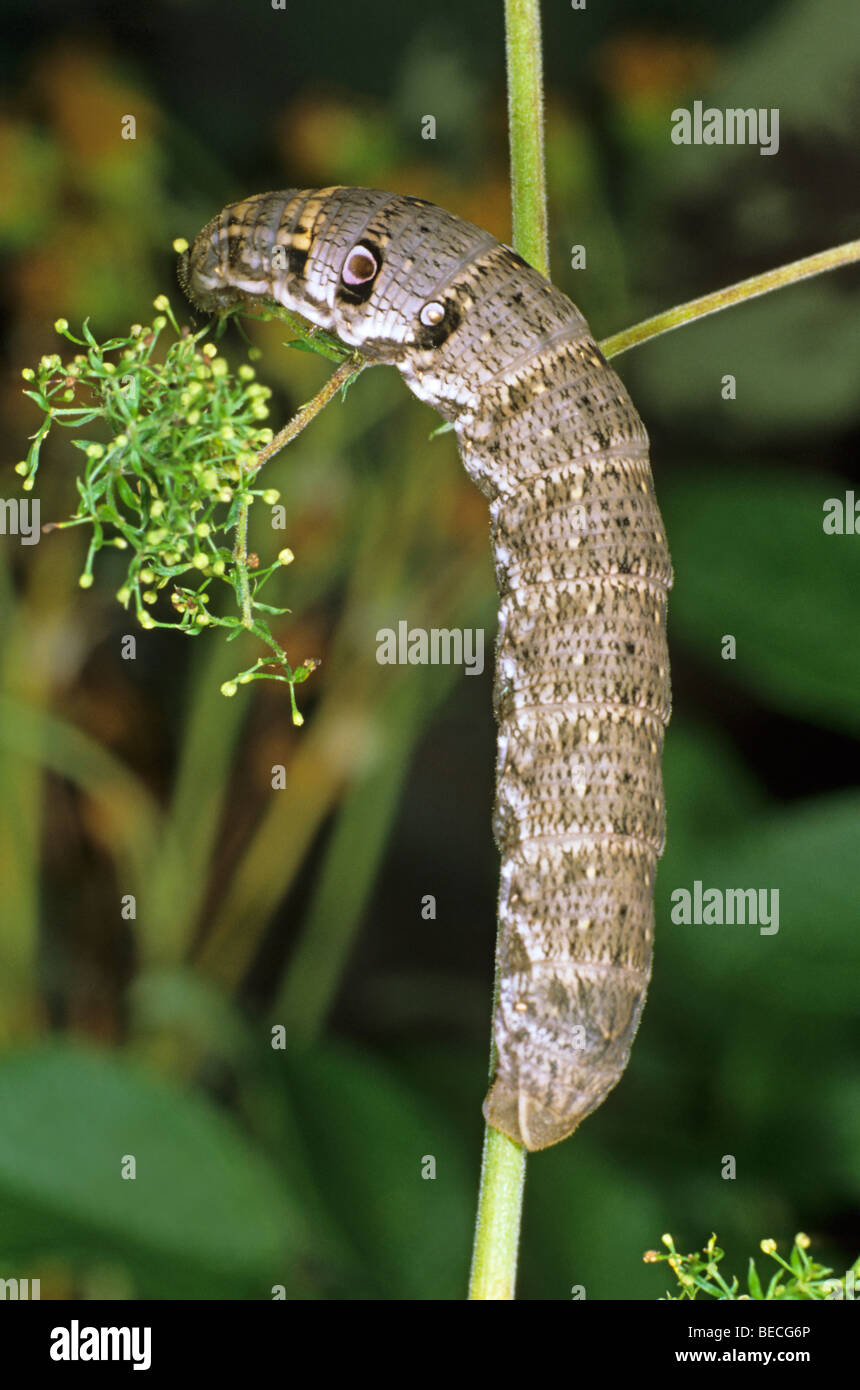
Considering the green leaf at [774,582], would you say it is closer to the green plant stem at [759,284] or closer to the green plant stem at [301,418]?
the green plant stem at [759,284]

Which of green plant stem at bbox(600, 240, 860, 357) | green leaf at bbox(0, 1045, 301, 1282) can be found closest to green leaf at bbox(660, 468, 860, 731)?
green plant stem at bbox(600, 240, 860, 357)

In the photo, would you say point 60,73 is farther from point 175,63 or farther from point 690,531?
point 690,531

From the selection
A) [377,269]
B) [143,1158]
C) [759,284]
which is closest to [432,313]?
[377,269]

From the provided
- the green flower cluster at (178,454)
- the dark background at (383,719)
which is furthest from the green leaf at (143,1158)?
the green flower cluster at (178,454)

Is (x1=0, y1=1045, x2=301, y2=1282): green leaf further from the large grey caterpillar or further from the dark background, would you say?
the large grey caterpillar

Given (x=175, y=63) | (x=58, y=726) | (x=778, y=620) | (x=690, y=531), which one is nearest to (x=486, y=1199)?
(x=778, y=620)

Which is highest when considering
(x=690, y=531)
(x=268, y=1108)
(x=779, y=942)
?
(x=690, y=531)

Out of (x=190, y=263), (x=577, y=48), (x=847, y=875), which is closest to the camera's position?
(x=190, y=263)
